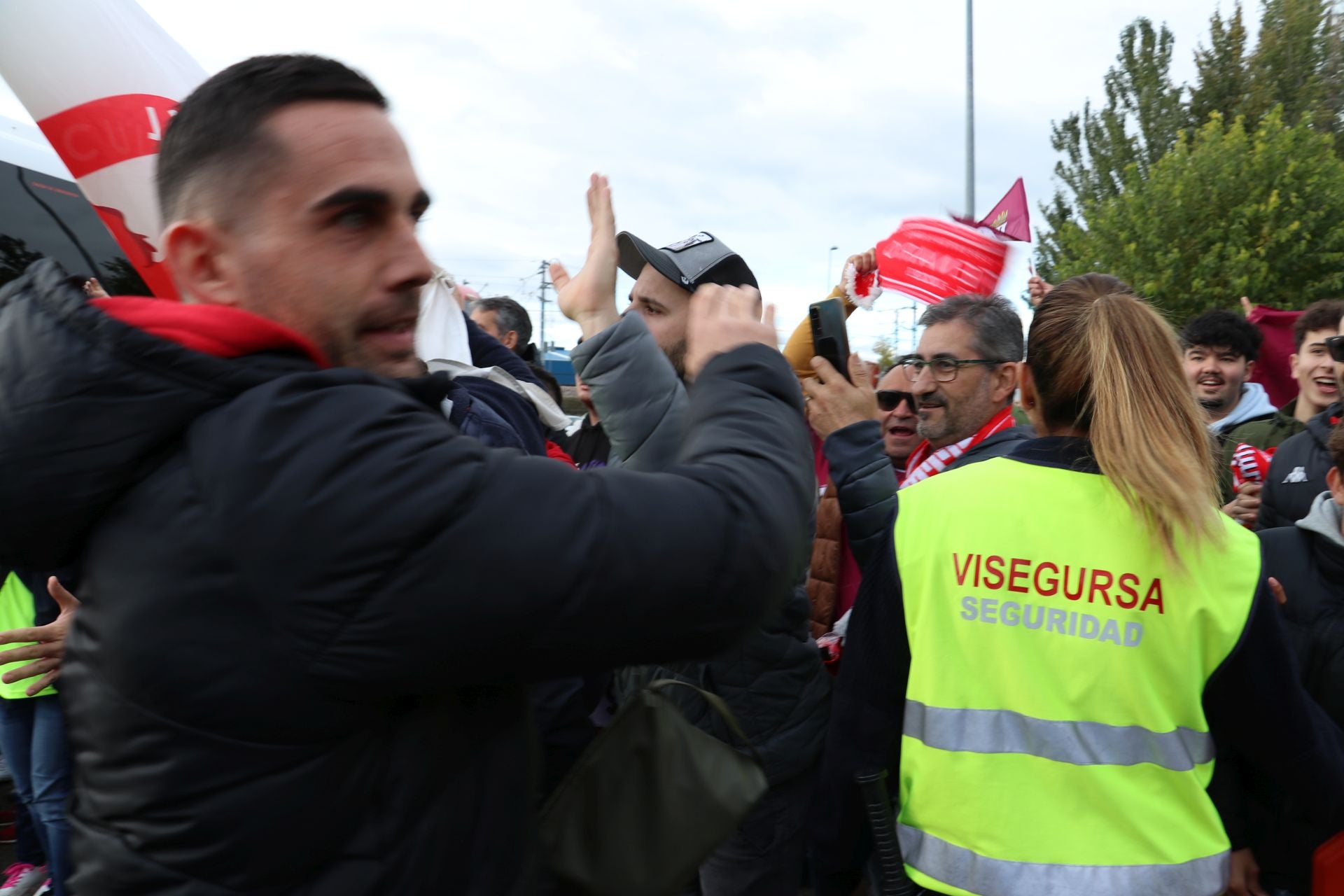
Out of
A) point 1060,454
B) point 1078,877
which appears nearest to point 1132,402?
point 1060,454

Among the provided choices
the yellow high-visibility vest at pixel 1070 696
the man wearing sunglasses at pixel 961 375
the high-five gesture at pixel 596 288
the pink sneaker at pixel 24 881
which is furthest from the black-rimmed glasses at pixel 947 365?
the pink sneaker at pixel 24 881

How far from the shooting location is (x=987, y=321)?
336 cm

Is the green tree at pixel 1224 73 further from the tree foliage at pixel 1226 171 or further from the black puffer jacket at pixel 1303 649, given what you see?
the black puffer jacket at pixel 1303 649

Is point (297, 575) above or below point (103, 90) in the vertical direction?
below

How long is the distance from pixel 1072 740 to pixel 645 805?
33.7 inches

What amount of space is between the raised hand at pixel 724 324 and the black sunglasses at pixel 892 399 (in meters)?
2.77

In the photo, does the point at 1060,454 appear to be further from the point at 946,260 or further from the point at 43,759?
the point at 43,759

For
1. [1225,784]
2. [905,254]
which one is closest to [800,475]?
[1225,784]

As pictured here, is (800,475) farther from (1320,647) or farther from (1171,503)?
(1320,647)

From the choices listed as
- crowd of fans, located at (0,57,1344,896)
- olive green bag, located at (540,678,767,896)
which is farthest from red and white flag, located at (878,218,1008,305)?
olive green bag, located at (540,678,767,896)

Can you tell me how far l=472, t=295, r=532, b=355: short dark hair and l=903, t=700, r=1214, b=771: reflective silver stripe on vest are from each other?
157 inches

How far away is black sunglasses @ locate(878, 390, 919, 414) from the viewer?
3.88 metres

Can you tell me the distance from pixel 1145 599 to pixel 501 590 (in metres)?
1.28

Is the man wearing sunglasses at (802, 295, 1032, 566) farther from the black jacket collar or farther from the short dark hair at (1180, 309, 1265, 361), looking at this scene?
the short dark hair at (1180, 309, 1265, 361)
